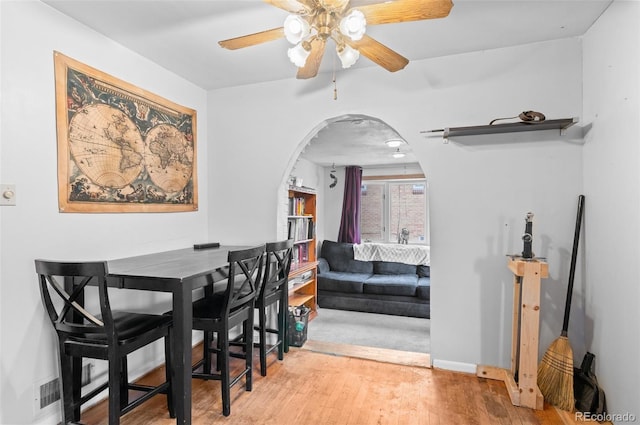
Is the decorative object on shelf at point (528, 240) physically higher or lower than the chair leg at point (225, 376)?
higher

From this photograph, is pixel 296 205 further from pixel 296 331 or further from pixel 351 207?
pixel 296 331

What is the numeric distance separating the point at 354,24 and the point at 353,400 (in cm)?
203

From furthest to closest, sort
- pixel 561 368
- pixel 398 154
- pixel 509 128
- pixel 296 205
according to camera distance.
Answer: pixel 398 154
pixel 296 205
pixel 509 128
pixel 561 368

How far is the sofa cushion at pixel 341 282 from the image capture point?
4.96 metres

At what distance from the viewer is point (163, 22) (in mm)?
2031

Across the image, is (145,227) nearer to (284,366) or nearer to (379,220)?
(284,366)

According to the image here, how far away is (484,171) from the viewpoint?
2.40 metres

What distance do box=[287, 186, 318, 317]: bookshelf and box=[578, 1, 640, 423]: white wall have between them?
270 centimetres

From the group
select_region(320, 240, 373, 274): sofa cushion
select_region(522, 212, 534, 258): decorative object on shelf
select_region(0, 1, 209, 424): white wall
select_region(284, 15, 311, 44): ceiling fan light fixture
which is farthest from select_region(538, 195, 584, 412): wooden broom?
select_region(320, 240, 373, 274): sofa cushion

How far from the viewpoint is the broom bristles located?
1.97 metres

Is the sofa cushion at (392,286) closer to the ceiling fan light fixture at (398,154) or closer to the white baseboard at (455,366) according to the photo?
the ceiling fan light fixture at (398,154)

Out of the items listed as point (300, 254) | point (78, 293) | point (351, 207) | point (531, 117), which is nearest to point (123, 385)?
point (78, 293)

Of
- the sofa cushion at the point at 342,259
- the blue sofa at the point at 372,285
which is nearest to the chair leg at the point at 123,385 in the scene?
the blue sofa at the point at 372,285

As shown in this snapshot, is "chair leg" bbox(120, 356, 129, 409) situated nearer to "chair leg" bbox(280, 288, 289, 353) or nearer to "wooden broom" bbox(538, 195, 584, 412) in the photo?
"chair leg" bbox(280, 288, 289, 353)
